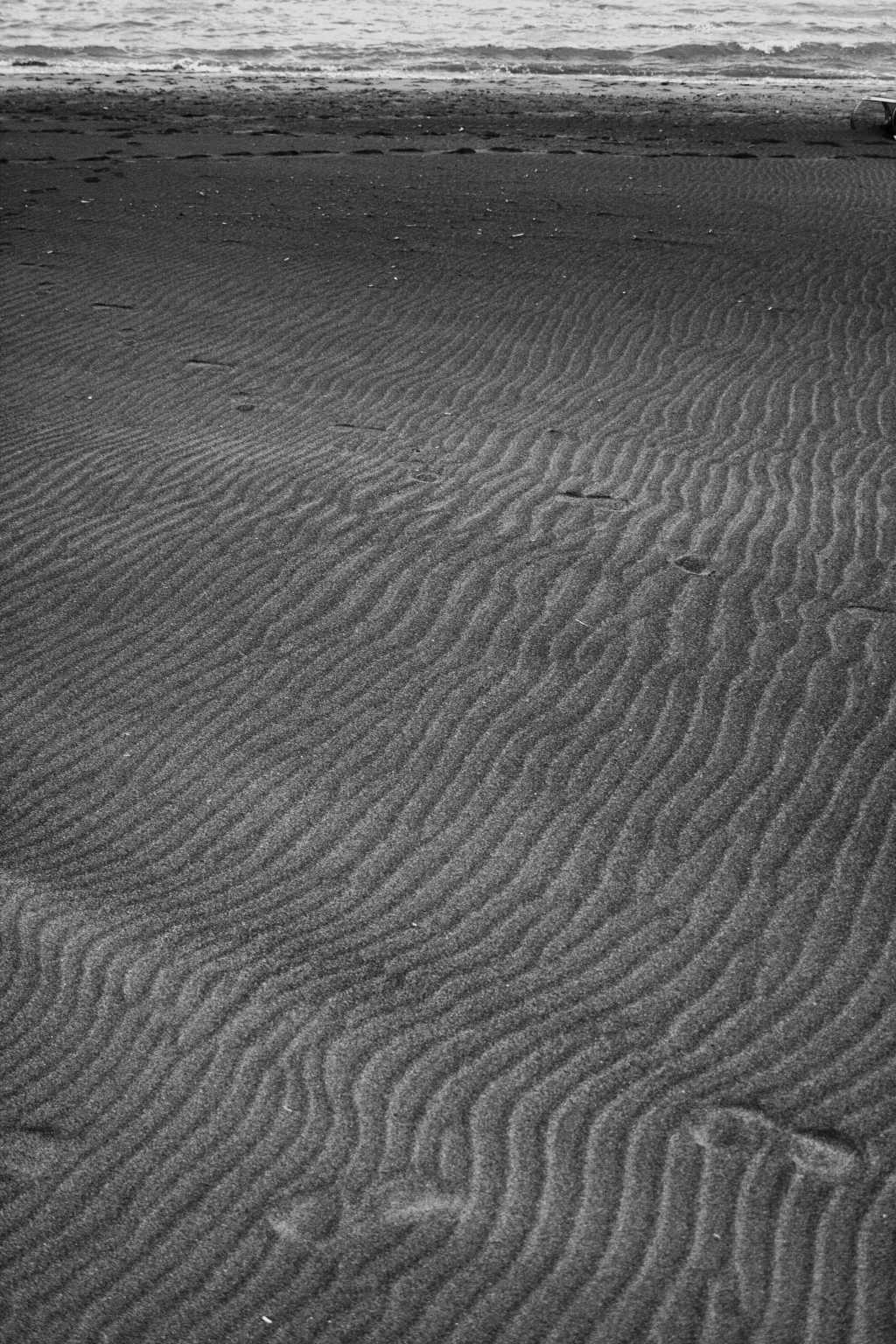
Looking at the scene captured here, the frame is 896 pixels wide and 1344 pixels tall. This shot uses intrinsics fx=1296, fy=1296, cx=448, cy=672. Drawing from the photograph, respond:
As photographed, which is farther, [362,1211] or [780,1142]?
[780,1142]

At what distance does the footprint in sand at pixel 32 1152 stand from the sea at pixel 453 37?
26718 millimetres

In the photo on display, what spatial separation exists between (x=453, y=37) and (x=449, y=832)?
3190 centimetres

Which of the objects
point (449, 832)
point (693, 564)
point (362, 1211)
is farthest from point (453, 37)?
point (362, 1211)

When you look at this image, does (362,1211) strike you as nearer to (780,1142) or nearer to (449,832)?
(780,1142)

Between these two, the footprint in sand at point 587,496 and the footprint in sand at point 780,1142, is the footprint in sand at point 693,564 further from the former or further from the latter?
the footprint in sand at point 780,1142

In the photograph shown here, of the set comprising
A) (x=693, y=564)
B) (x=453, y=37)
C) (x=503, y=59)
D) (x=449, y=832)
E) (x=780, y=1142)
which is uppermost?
(x=453, y=37)

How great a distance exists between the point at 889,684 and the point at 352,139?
49.9 ft

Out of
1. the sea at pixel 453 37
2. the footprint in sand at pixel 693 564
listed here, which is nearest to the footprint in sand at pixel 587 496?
the footprint in sand at pixel 693 564

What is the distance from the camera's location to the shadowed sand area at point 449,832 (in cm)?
319

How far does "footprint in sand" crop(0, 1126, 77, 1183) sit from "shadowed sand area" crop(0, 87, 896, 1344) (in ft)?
0.04

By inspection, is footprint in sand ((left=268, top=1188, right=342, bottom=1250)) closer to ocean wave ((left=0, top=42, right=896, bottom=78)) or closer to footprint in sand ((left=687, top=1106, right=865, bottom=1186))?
footprint in sand ((left=687, top=1106, right=865, bottom=1186))

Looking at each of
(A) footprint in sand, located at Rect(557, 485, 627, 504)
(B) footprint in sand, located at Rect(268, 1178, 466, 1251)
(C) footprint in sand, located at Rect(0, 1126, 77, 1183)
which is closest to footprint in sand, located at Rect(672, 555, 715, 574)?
(A) footprint in sand, located at Rect(557, 485, 627, 504)

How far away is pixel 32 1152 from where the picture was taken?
3.44 metres

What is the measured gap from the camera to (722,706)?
527 cm
